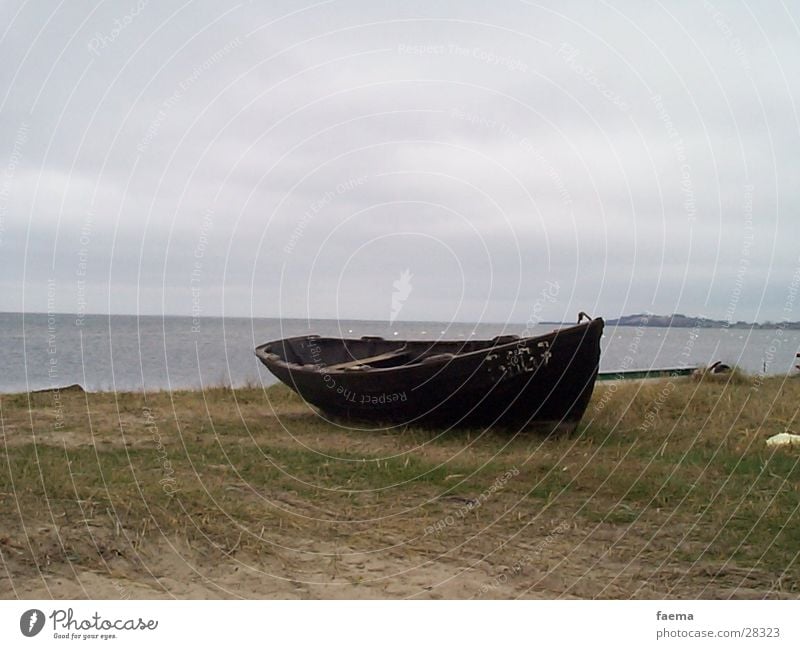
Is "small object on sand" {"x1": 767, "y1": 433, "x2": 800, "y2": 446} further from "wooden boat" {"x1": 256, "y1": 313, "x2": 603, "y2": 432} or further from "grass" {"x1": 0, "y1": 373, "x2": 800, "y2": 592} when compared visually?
"wooden boat" {"x1": 256, "y1": 313, "x2": 603, "y2": 432}

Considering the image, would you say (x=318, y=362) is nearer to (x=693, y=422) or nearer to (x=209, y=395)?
(x=209, y=395)

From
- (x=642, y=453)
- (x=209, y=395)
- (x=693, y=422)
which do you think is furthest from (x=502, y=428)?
(x=209, y=395)

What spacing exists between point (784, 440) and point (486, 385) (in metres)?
2.86

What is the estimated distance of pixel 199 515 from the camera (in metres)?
5.14

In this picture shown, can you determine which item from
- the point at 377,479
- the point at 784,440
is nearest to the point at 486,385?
the point at 377,479

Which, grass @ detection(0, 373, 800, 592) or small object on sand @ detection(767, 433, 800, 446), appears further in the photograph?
small object on sand @ detection(767, 433, 800, 446)

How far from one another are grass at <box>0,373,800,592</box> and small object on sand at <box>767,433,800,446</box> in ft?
0.34

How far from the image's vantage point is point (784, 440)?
717 cm

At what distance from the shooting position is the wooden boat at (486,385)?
7.56m

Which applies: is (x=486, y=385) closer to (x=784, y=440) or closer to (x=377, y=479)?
(x=377, y=479)

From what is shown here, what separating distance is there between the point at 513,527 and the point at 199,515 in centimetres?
214

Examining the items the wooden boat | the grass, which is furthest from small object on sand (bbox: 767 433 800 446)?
the wooden boat

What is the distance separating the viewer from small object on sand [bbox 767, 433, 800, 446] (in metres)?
7.08

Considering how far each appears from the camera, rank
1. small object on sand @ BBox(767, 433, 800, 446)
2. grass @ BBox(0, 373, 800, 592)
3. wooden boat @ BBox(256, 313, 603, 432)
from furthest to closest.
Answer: wooden boat @ BBox(256, 313, 603, 432) < small object on sand @ BBox(767, 433, 800, 446) < grass @ BBox(0, 373, 800, 592)
